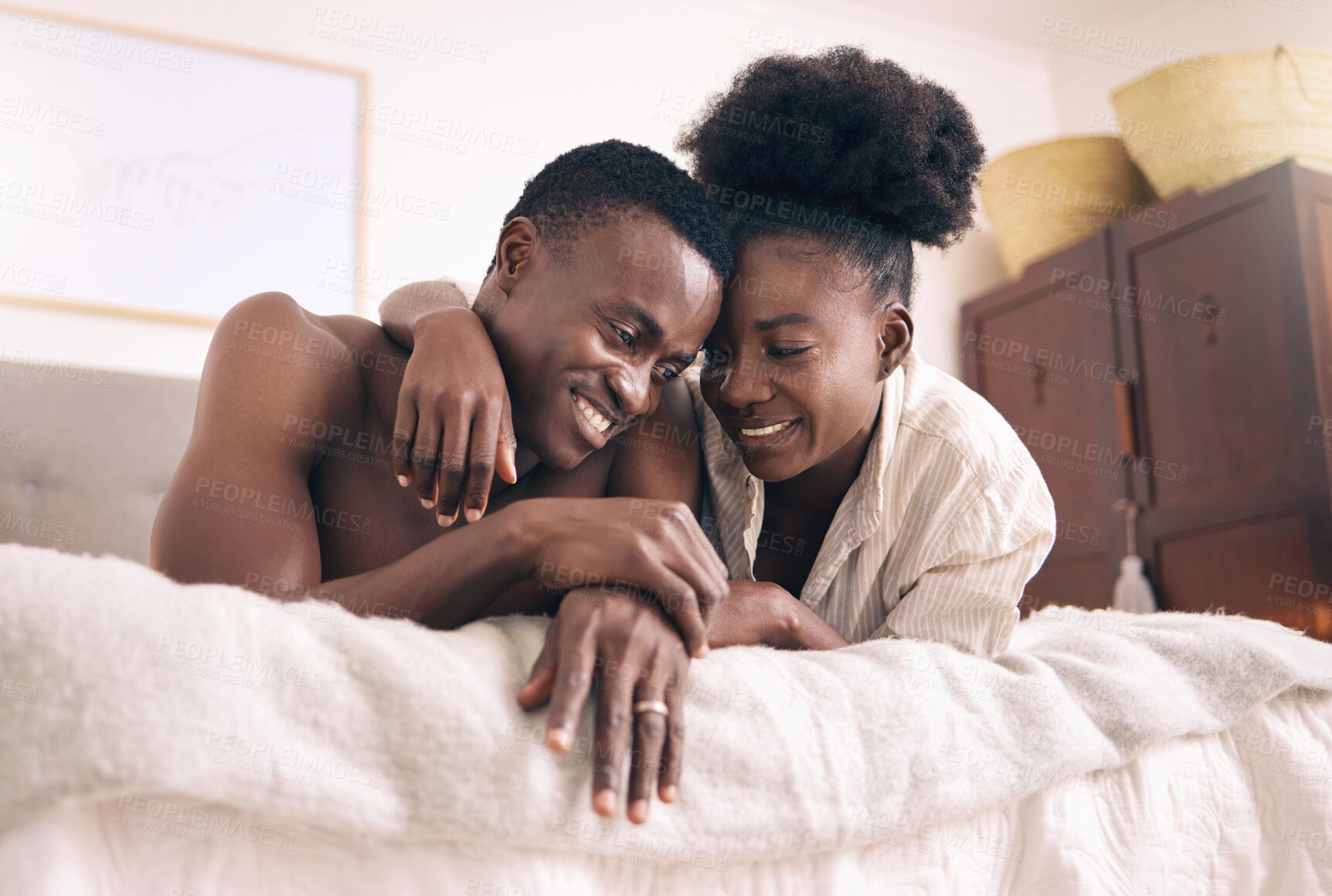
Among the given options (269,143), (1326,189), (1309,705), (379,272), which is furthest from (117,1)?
(1326,189)

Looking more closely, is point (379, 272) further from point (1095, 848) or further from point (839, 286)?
point (1095, 848)

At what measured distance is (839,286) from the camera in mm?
1065

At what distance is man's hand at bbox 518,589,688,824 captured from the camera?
0.56 meters

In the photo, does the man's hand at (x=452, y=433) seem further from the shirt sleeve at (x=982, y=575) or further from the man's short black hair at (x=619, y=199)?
the shirt sleeve at (x=982, y=575)

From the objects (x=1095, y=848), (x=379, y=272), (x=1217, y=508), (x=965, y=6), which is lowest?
(x=1095, y=848)

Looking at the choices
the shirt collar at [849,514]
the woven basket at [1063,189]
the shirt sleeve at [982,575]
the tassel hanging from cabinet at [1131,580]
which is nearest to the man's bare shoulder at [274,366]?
the shirt collar at [849,514]

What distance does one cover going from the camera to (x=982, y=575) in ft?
3.35

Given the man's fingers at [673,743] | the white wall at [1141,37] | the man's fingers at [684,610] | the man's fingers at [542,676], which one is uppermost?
the white wall at [1141,37]

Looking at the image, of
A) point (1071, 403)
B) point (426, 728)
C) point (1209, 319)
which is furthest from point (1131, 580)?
point (426, 728)

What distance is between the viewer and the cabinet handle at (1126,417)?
257cm

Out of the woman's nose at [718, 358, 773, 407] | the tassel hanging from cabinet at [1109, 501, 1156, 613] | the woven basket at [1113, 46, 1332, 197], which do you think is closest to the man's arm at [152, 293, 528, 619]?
the woman's nose at [718, 358, 773, 407]

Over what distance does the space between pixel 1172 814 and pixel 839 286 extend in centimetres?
57

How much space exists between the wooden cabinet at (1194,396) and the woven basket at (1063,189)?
0.32 feet

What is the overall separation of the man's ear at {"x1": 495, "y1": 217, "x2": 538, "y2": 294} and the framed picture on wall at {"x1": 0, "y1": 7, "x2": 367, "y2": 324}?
1.43m
